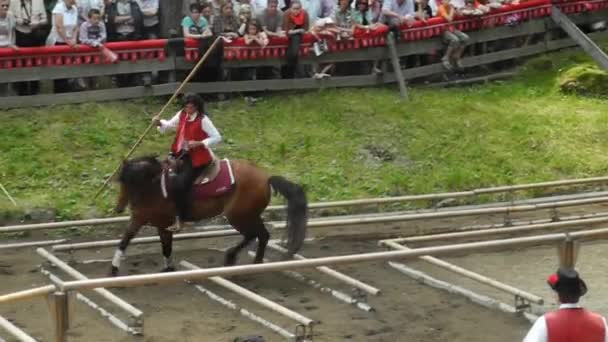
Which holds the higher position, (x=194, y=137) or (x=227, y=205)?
(x=194, y=137)

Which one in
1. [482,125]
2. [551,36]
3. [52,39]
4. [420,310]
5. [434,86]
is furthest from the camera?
[551,36]

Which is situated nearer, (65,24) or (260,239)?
(260,239)

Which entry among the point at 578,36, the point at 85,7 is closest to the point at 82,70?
the point at 85,7

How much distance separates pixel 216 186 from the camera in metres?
15.3

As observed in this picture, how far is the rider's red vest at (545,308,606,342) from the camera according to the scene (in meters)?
8.42

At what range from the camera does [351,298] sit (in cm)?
1236

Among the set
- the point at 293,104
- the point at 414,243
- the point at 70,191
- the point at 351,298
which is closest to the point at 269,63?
the point at 293,104

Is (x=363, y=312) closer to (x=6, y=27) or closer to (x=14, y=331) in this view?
(x=14, y=331)

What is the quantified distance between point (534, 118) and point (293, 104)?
4.17 m

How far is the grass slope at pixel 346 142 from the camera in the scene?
61.4ft

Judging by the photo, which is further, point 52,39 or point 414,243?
point 52,39

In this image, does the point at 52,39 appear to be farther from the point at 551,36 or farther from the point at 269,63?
the point at 551,36

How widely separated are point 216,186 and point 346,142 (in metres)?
5.30

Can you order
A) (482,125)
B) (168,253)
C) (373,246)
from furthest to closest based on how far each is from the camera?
(482,125)
(373,246)
(168,253)
